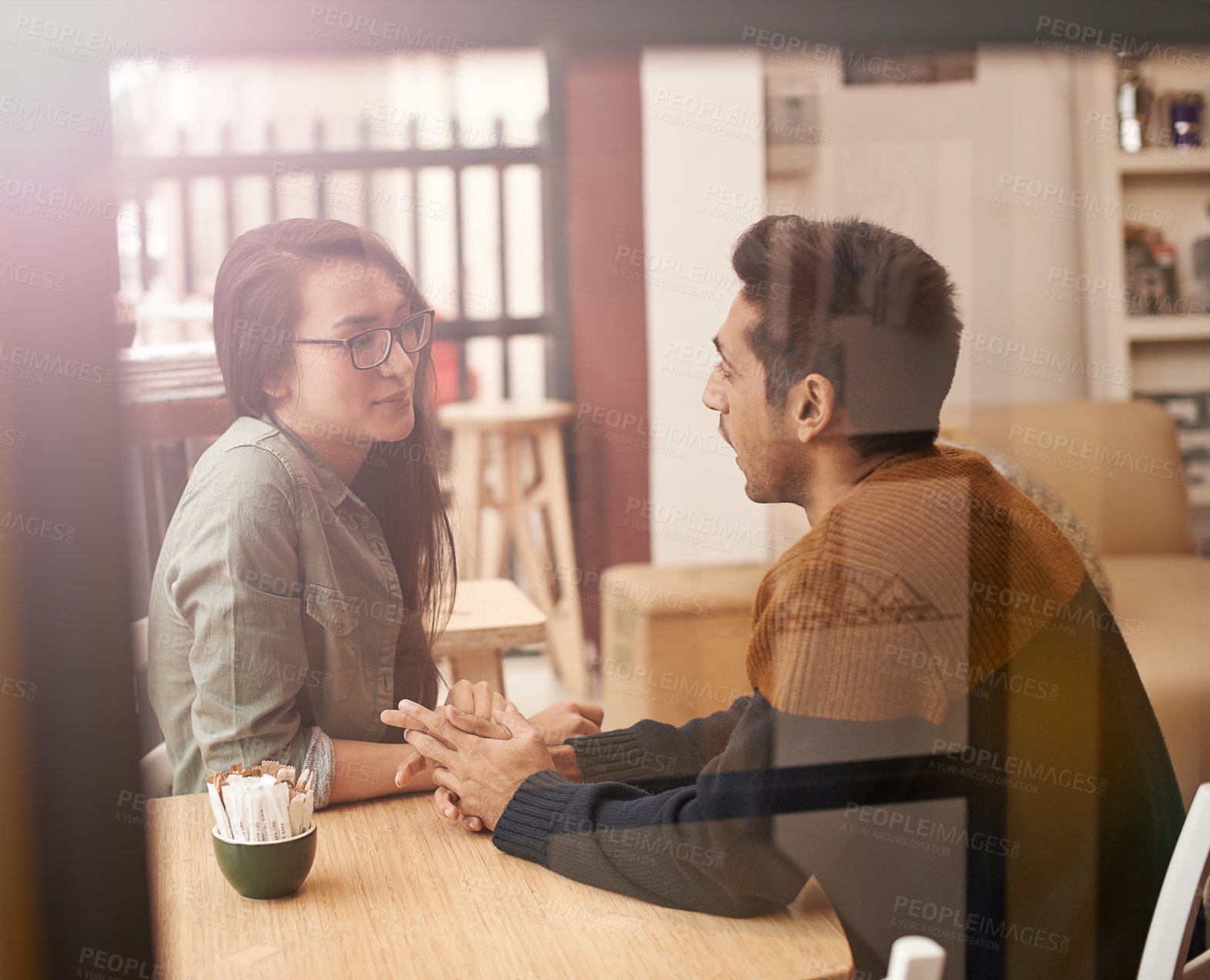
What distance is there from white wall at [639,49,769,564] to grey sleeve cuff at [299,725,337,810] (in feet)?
1.18

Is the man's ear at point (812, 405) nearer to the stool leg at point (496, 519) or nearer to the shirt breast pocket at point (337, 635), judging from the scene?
the stool leg at point (496, 519)

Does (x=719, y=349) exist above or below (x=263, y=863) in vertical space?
above

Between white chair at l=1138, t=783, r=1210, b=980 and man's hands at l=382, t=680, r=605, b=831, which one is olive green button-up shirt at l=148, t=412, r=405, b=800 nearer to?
man's hands at l=382, t=680, r=605, b=831

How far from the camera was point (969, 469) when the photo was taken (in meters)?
0.96

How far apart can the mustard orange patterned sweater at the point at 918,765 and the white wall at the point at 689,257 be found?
0.38ft

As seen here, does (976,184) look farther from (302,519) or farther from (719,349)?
(302,519)

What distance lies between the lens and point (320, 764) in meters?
0.88

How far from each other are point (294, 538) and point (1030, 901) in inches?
32.6

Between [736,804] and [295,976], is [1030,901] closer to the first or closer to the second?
[736,804]

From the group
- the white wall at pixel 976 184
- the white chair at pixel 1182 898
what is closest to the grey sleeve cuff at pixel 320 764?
the white wall at pixel 976 184

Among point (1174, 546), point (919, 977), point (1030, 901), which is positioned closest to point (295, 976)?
point (919, 977)

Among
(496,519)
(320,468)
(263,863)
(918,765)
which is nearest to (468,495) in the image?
(496,519)

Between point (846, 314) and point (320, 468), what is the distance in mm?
498

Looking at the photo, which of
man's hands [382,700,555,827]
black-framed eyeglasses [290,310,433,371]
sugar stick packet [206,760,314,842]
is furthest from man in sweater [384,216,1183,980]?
black-framed eyeglasses [290,310,433,371]
